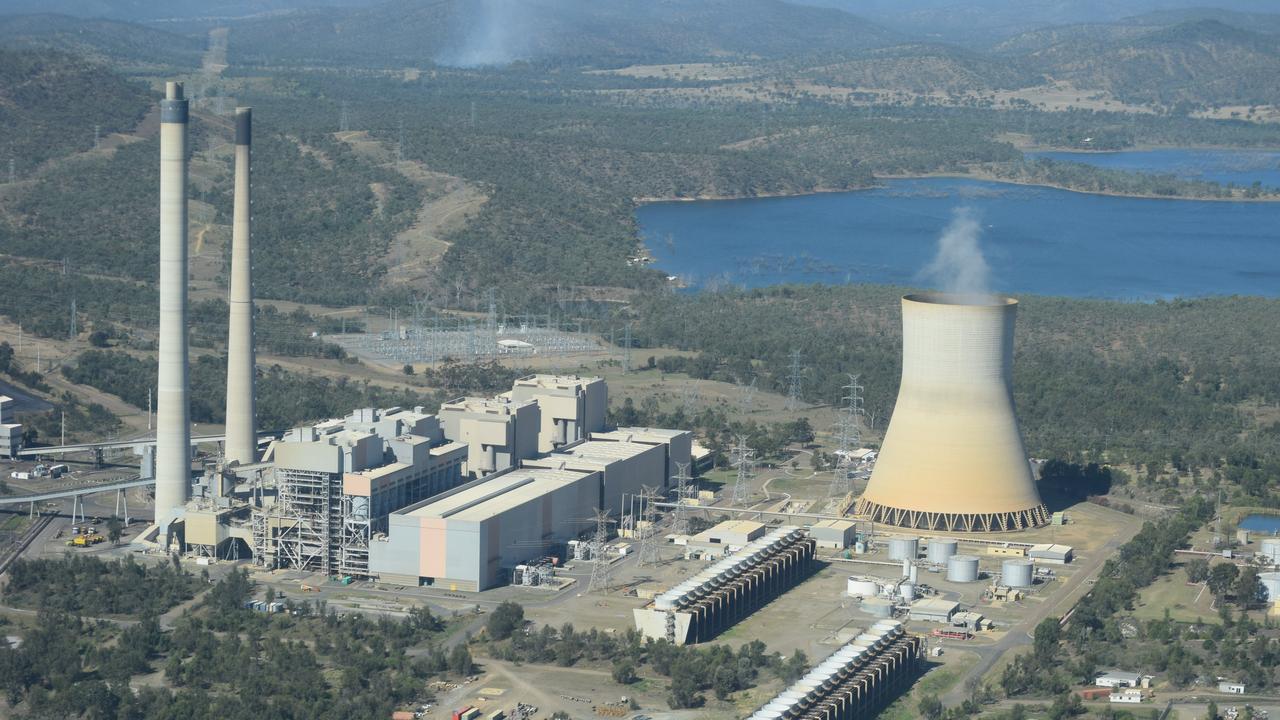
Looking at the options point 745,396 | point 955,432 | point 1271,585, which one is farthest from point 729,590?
point 745,396

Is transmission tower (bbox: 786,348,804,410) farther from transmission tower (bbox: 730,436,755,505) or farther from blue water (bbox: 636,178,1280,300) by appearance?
blue water (bbox: 636,178,1280,300)

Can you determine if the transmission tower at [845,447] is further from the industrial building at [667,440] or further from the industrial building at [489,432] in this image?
the industrial building at [489,432]

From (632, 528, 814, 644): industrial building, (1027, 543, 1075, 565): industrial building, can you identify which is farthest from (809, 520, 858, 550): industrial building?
(1027, 543, 1075, 565): industrial building

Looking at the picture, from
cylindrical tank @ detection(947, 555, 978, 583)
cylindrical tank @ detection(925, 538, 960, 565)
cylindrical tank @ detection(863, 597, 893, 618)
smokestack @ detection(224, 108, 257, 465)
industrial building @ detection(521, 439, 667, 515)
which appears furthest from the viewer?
smokestack @ detection(224, 108, 257, 465)

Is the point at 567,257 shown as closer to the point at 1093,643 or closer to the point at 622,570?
the point at 622,570

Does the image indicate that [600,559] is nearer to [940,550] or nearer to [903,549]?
[903,549]
